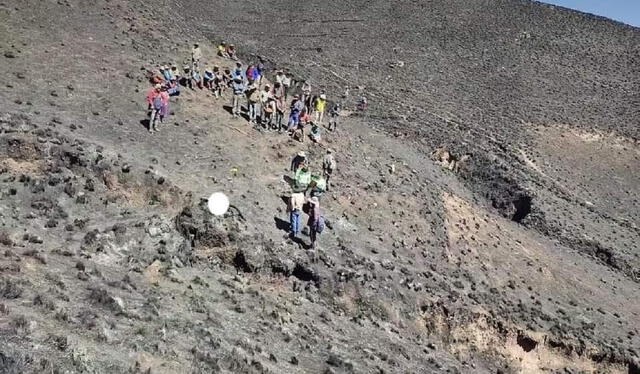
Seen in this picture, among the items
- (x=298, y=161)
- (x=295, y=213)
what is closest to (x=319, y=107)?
(x=298, y=161)

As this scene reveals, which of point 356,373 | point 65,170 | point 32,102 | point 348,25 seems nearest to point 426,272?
point 356,373

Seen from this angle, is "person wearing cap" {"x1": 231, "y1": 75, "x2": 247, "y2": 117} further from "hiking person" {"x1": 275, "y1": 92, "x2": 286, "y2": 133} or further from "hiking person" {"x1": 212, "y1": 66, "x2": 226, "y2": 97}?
"hiking person" {"x1": 275, "y1": 92, "x2": 286, "y2": 133}

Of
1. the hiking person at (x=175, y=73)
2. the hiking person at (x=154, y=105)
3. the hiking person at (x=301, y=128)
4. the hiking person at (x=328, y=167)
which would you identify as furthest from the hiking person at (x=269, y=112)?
the hiking person at (x=154, y=105)

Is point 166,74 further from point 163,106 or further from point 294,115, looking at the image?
point 294,115

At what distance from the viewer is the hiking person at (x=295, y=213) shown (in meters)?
18.6

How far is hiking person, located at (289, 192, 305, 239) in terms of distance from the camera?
18641 millimetres

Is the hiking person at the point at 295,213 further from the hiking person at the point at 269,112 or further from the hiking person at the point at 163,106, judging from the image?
the hiking person at the point at 269,112

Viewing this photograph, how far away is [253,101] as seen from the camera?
25812 millimetres

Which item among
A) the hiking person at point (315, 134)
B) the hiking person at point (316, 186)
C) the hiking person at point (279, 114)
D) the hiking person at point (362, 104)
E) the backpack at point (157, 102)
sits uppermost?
the backpack at point (157, 102)

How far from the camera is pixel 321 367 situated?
538 inches

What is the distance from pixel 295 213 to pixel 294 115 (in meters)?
8.39

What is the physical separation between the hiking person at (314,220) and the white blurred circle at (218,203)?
2.53 m

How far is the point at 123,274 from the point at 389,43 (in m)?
54.2

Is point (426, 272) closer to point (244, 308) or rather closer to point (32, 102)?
point (244, 308)
